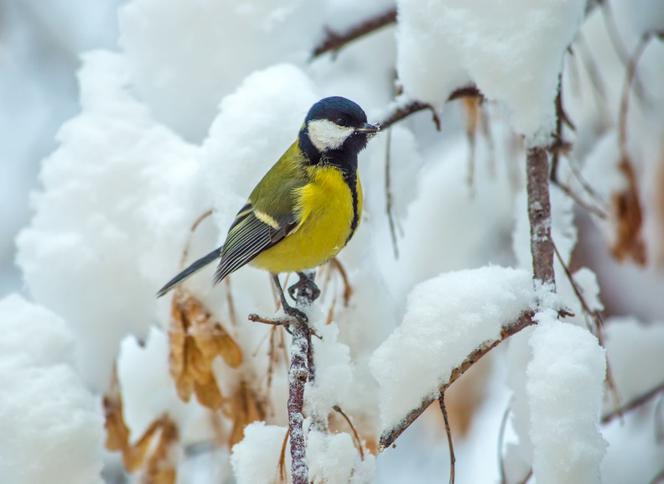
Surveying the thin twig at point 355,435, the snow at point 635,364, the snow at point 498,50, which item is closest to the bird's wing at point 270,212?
the snow at point 498,50

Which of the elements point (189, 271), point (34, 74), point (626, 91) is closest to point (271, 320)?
point (189, 271)

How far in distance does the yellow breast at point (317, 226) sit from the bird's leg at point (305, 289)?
46 mm

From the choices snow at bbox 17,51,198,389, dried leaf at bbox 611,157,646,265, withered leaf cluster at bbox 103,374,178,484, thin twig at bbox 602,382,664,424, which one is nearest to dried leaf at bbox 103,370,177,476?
withered leaf cluster at bbox 103,374,178,484

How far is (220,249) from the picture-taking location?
238 cm

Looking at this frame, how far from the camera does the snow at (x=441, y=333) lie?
1.66 meters

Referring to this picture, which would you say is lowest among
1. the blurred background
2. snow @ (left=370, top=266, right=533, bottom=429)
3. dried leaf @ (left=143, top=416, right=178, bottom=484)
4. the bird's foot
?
snow @ (left=370, top=266, right=533, bottom=429)

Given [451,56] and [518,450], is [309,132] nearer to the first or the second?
[451,56]

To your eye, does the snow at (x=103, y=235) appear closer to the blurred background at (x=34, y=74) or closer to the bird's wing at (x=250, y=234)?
the bird's wing at (x=250, y=234)

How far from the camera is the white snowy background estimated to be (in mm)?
1697

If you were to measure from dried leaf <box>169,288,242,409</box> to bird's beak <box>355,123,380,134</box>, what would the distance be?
673 millimetres

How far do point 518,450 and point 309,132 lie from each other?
1070 mm

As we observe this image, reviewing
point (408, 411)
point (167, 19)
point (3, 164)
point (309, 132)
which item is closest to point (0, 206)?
point (3, 164)

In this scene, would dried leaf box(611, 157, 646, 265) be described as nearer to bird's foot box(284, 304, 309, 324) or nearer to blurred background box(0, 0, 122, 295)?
bird's foot box(284, 304, 309, 324)

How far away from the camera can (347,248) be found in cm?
232
